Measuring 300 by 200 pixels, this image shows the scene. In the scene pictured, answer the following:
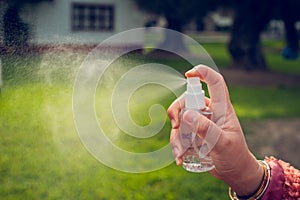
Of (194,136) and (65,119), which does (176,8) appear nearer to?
(65,119)

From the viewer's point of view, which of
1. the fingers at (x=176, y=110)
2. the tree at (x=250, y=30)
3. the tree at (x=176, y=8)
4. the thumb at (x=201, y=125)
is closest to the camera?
the thumb at (x=201, y=125)

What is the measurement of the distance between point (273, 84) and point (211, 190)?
8.39m

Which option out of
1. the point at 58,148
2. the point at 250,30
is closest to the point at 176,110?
the point at 58,148

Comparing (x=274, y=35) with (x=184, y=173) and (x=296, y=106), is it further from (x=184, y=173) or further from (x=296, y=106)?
(x=184, y=173)

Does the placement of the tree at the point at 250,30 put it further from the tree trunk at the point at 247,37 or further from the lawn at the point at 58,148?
the lawn at the point at 58,148

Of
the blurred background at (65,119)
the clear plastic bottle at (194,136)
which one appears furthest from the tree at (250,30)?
the clear plastic bottle at (194,136)

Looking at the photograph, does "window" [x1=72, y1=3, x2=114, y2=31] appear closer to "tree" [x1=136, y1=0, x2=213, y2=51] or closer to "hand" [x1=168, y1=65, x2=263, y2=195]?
"tree" [x1=136, y1=0, x2=213, y2=51]

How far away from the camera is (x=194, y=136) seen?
1.39 m

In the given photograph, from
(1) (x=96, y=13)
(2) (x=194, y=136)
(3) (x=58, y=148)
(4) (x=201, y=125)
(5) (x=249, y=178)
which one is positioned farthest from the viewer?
(1) (x=96, y=13)

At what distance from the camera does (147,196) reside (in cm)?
393

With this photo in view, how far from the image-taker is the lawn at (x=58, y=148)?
1775 millimetres

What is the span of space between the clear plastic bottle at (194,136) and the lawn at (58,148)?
53 cm

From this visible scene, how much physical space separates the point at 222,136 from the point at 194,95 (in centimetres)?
16

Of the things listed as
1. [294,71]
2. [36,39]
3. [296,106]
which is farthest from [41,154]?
[294,71]
